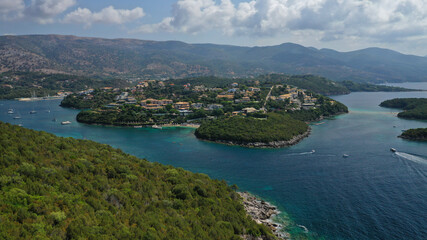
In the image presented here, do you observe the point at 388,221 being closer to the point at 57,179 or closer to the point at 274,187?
the point at 274,187

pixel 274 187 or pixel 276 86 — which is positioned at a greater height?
pixel 276 86

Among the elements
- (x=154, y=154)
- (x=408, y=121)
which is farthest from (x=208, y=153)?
(x=408, y=121)

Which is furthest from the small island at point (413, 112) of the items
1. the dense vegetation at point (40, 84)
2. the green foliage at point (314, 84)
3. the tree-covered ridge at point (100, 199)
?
the dense vegetation at point (40, 84)

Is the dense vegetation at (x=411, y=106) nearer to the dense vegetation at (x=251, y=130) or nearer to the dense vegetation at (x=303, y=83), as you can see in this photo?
the dense vegetation at (x=251, y=130)

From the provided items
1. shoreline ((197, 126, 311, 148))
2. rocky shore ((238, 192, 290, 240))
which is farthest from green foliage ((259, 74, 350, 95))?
rocky shore ((238, 192, 290, 240))

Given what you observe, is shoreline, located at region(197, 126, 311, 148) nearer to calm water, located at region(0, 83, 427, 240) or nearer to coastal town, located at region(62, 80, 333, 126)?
calm water, located at region(0, 83, 427, 240)

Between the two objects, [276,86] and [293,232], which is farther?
[276,86]
